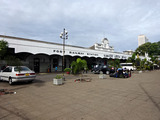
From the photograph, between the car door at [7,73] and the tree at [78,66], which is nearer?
the car door at [7,73]

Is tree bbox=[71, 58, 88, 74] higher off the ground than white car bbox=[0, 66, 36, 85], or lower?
higher

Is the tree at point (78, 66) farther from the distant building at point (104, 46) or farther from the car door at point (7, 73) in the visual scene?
the distant building at point (104, 46)

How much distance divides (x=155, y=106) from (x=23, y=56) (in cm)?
2046

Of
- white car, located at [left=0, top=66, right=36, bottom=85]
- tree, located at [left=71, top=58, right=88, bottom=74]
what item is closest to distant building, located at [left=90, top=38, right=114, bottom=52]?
tree, located at [left=71, top=58, right=88, bottom=74]

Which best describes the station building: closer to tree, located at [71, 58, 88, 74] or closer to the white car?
the white car

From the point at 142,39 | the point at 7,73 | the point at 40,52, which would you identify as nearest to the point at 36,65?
the point at 40,52

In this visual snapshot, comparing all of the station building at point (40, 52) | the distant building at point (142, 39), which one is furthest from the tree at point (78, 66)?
the distant building at point (142, 39)

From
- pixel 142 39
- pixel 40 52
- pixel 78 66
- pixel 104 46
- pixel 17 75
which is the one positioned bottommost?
pixel 17 75

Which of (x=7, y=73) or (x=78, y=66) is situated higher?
(x=78, y=66)

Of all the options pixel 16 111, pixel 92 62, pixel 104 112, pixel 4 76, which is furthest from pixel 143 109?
pixel 92 62

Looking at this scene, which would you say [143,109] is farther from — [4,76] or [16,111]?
[4,76]

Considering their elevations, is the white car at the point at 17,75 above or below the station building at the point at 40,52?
below

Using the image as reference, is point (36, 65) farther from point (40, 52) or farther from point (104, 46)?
point (104, 46)

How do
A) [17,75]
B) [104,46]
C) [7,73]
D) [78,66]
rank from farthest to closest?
[104,46] < [78,66] < [7,73] < [17,75]
